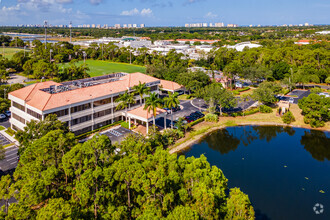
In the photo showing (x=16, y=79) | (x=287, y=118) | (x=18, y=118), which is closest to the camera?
(x=18, y=118)

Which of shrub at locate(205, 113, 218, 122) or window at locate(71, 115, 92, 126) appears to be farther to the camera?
shrub at locate(205, 113, 218, 122)

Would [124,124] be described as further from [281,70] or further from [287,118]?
[281,70]

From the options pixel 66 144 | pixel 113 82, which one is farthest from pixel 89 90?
pixel 66 144

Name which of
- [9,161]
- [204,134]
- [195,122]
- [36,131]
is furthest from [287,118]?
[9,161]

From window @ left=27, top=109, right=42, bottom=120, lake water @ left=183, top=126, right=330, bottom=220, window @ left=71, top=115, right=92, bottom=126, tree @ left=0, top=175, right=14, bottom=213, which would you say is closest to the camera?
tree @ left=0, top=175, right=14, bottom=213

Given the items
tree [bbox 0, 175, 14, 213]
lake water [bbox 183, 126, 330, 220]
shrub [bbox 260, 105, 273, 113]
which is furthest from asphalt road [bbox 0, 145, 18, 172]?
shrub [bbox 260, 105, 273, 113]

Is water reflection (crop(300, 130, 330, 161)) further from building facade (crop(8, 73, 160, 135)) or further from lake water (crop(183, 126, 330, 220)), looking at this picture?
building facade (crop(8, 73, 160, 135))

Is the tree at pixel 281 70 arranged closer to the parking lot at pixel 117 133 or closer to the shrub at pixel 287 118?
the shrub at pixel 287 118
